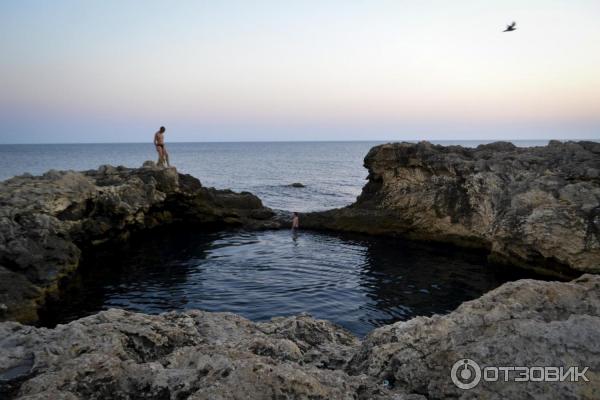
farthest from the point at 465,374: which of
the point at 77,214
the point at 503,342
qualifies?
the point at 77,214

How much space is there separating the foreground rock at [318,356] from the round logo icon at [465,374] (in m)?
0.06

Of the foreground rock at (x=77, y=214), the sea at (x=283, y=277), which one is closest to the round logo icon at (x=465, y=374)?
the sea at (x=283, y=277)

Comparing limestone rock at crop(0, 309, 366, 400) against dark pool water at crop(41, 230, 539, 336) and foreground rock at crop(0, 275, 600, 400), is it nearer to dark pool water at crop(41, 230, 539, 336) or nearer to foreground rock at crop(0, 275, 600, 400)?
foreground rock at crop(0, 275, 600, 400)

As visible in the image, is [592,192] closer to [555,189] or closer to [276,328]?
[555,189]

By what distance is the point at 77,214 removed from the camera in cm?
2102

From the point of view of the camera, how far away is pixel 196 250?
2477cm

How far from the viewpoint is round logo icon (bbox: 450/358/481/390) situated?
4.33 meters

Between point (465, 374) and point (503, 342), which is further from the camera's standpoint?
point (503, 342)

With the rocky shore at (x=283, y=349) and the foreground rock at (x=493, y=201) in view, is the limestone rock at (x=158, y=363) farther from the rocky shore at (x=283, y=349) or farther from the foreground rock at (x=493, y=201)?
the foreground rock at (x=493, y=201)

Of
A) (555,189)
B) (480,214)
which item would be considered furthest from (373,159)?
(555,189)

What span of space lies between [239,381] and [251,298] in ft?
41.1

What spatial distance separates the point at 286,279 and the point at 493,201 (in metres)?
12.6

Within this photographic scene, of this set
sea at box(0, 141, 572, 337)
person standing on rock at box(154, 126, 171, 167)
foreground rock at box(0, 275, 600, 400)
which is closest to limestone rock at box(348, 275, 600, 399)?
foreground rock at box(0, 275, 600, 400)

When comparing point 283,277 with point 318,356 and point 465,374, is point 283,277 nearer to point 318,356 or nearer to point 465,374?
point 318,356
